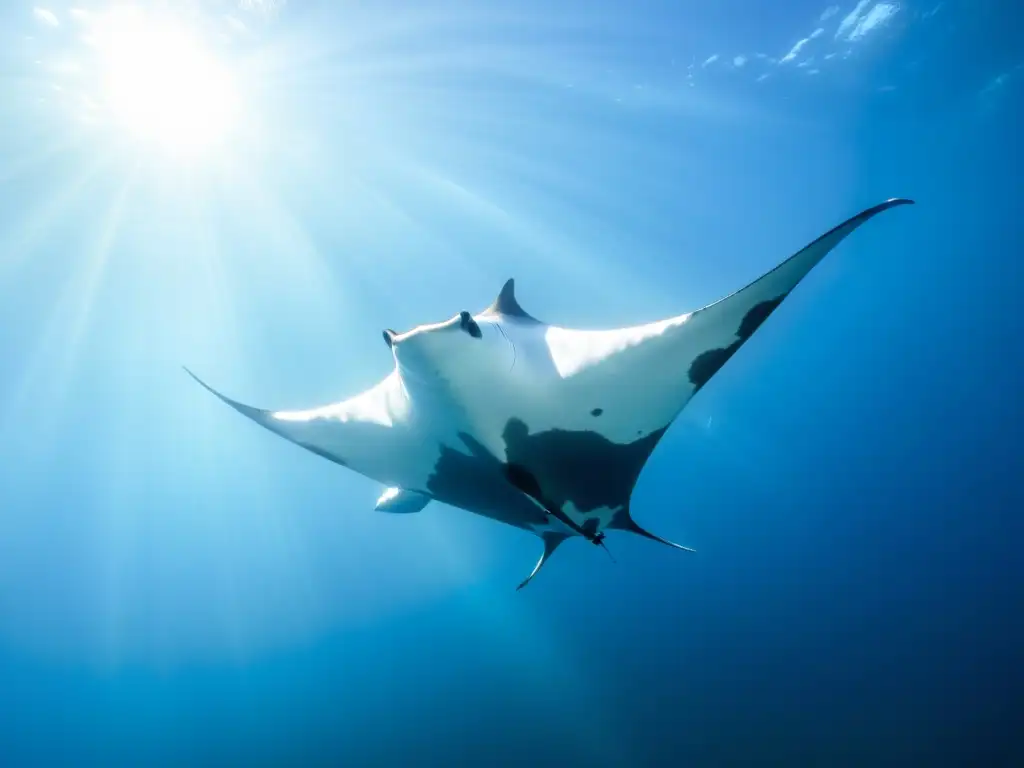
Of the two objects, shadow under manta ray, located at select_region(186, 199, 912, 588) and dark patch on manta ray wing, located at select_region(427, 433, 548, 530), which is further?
dark patch on manta ray wing, located at select_region(427, 433, 548, 530)

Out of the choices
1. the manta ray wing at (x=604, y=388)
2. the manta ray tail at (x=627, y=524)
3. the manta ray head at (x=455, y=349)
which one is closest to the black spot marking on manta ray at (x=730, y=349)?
the manta ray wing at (x=604, y=388)

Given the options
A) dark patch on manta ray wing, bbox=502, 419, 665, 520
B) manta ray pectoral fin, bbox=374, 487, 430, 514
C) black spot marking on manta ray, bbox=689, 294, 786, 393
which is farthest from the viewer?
manta ray pectoral fin, bbox=374, 487, 430, 514

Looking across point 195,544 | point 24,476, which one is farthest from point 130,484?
point 195,544

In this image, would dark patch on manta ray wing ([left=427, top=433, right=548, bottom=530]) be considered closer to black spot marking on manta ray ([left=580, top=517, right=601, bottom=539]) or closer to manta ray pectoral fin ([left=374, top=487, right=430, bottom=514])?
black spot marking on manta ray ([left=580, top=517, right=601, bottom=539])

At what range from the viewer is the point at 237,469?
29.1 m

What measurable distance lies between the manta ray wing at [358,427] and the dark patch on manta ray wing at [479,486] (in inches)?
6.8

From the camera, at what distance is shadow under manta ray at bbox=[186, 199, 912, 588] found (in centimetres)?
230

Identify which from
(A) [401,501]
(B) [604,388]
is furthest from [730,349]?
(A) [401,501]

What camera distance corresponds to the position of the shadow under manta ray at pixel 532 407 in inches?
90.7

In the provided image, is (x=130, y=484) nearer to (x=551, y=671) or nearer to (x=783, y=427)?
(x=551, y=671)

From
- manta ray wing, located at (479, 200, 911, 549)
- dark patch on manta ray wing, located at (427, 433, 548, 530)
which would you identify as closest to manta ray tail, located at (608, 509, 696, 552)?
manta ray wing, located at (479, 200, 911, 549)

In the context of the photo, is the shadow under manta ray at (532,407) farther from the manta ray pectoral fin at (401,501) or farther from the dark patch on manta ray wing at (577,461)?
the manta ray pectoral fin at (401,501)

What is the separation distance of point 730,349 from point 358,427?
2143mm

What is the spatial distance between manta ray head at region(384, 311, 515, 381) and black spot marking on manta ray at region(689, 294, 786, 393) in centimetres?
91
